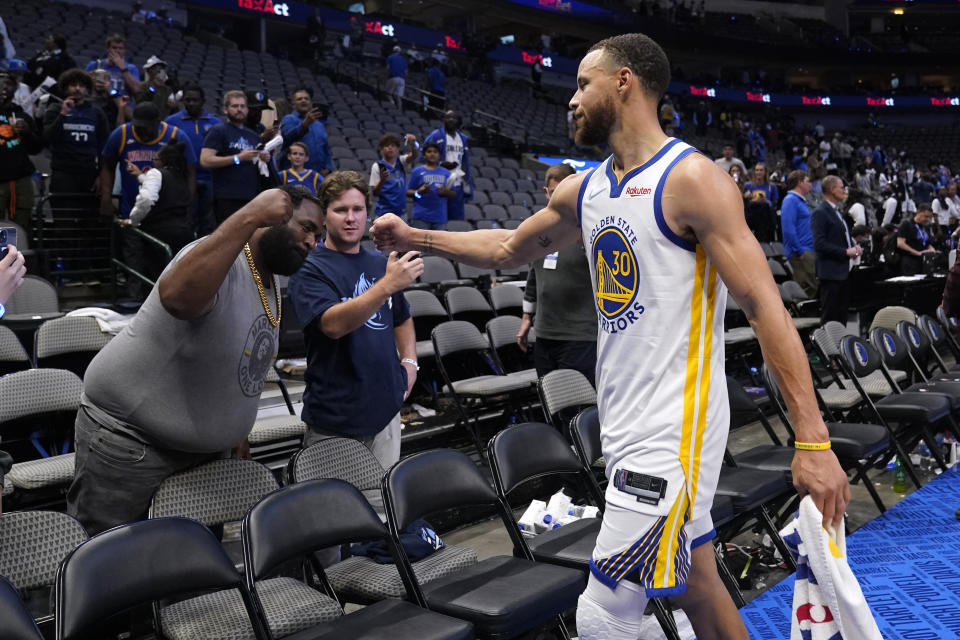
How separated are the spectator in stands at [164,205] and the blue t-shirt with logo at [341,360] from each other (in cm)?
299

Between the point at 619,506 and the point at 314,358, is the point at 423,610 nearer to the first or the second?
the point at 619,506

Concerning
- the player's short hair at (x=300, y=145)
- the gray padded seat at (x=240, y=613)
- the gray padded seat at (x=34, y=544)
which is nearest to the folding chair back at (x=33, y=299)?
the player's short hair at (x=300, y=145)

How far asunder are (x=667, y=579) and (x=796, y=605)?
0.36 m

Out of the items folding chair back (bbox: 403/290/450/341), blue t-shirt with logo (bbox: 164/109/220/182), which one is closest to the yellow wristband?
folding chair back (bbox: 403/290/450/341)

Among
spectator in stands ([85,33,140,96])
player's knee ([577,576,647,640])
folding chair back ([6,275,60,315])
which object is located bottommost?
folding chair back ([6,275,60,315])

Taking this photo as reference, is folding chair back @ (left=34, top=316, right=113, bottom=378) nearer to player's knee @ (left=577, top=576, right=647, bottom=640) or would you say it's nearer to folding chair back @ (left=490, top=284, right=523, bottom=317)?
folding chair back @ (left=490, top=284, right=523, bottom=317)

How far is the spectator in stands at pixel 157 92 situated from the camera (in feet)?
24.4

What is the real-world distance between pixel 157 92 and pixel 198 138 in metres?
1.63

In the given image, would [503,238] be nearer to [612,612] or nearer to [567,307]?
[612,612]

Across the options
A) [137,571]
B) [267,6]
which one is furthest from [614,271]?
[267,6]

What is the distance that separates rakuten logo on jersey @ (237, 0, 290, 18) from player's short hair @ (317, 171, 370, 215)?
1733cm

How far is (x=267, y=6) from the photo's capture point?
1864cm

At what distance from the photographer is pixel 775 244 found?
10.9 m

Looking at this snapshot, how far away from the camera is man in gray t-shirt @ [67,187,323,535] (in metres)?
2.23
